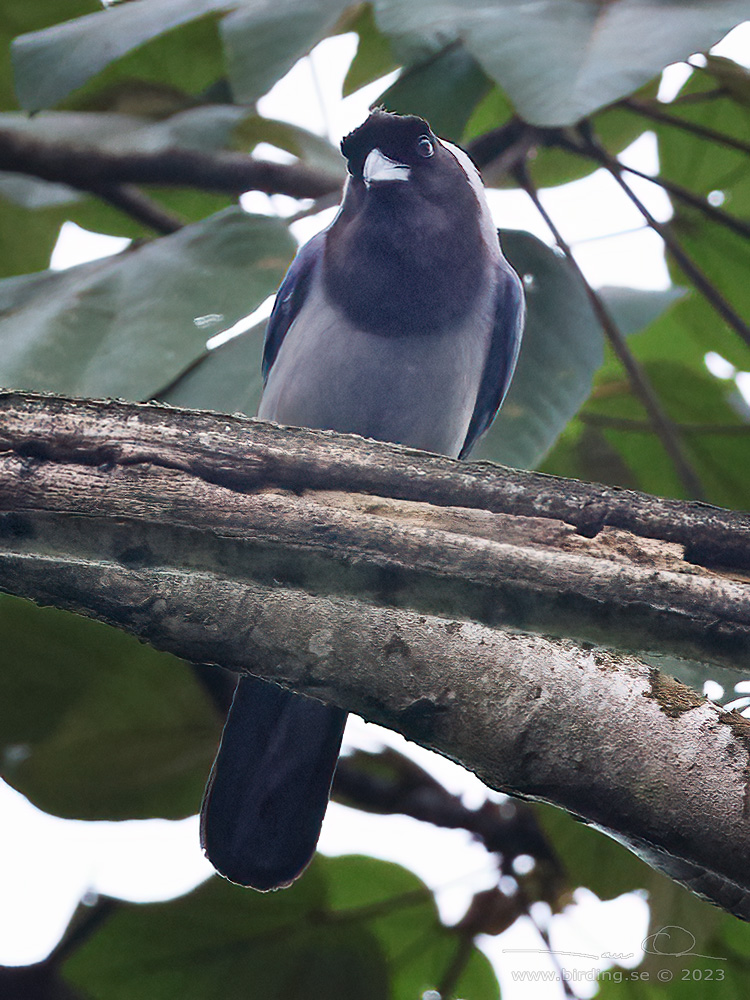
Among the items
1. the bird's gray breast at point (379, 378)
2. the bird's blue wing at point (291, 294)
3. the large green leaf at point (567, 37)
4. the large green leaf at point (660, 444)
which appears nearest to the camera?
the large green leaf at point (567, 37)

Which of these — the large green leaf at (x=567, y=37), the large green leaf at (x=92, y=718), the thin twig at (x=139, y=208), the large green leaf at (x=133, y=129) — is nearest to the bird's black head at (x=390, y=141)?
the large green leaf at (x=567, y=37)

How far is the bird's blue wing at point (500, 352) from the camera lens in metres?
1.54

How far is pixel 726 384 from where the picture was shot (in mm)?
2215

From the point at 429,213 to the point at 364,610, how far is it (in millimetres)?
827

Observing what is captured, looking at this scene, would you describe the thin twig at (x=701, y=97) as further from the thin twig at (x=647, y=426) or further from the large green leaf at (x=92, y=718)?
the large green leaf at (x=92, y=718)

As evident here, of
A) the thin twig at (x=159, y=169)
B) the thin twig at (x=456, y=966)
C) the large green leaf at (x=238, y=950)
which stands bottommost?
the thin twig at (x=456, y=966)

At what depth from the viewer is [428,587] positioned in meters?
0.75

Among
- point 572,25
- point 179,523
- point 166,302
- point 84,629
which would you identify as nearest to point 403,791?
point 84,629

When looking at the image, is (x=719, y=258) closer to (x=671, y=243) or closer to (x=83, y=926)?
(x=671, y=243)

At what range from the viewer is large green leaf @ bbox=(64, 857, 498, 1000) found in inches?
55.1

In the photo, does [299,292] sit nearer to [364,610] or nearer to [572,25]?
[572,25]

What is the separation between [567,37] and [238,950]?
4.07 feet

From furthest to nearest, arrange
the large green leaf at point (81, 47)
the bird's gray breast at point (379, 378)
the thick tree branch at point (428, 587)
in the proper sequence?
the bird's gray breast at point (379, 378) < the large green leaf at point (81, 47) < the thick tree branch at point (428, 587)

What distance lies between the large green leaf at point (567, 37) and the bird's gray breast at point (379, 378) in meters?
0.34
